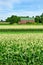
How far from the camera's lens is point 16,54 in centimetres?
950

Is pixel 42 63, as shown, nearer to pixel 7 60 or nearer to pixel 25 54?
pixel 25 54

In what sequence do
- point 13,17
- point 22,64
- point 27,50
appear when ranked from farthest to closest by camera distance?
point 13,17 → point 27,50 → point 22,64

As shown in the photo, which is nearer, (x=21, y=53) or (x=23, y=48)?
(x=21, y=53)

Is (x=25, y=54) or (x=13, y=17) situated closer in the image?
(x=25, y=54)

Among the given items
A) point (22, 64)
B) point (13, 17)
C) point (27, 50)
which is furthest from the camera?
point (13, 17)

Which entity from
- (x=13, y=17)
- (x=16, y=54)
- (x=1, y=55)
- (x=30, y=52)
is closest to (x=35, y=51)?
(x=30, y=52)

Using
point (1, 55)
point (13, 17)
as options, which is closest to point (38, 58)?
point (1, 55)

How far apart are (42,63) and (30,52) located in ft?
2.25

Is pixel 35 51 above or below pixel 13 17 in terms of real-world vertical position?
above

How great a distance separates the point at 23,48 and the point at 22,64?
3.46 ft

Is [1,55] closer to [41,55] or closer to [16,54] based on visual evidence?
[16,54]

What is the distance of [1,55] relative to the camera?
31.6 ft

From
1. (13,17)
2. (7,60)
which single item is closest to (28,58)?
(7,60)

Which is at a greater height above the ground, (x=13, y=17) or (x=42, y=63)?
(x=42, y=63)
